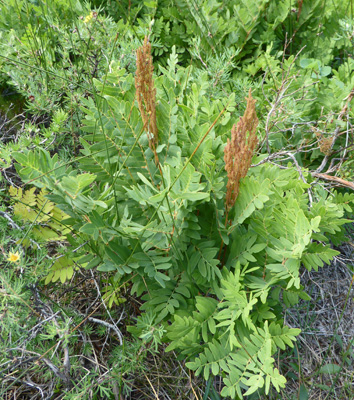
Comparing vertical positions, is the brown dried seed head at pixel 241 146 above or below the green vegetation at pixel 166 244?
above

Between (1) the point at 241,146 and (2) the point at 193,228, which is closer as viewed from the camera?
(1) the point at 241,146

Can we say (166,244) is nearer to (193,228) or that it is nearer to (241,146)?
(193,228)

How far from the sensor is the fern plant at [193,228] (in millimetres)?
1220

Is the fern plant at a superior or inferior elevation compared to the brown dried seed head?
inferior

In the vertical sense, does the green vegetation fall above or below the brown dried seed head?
below

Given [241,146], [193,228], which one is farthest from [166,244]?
[241,146]

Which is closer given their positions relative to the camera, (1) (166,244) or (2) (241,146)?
(2) (241,146)

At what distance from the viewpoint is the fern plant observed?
122cm

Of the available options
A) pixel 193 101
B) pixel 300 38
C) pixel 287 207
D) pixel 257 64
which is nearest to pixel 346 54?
pixel 300 38

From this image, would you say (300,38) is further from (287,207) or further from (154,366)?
(154,366)

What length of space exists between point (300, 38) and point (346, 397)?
6.69ft

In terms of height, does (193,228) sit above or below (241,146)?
below

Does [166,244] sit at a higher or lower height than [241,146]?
lower

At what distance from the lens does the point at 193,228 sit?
134cm
